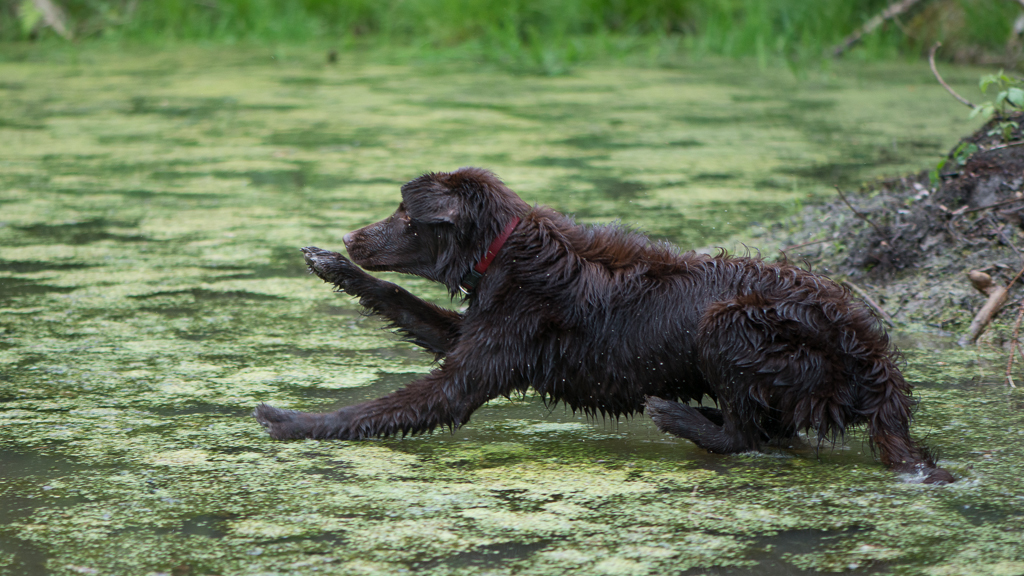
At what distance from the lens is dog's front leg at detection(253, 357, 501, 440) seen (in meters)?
3.08

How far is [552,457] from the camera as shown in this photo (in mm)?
3049

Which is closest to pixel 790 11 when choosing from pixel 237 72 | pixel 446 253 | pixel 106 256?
pixel 237 72

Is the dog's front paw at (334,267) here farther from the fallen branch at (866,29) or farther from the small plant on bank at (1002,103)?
the fallen branch at (866,29)

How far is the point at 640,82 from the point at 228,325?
691 centimetres

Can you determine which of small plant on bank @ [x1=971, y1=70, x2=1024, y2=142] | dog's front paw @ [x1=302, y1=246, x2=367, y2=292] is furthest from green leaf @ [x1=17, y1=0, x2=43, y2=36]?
small plant on bank @ [x1=971, y1=70, x2=1024, y2=142]

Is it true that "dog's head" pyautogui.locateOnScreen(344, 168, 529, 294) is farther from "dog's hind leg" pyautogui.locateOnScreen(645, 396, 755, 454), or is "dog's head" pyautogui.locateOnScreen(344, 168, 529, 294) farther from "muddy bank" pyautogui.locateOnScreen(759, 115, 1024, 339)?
"muddy bank" pyautogui.locateOnScreen(759, 115, 1024, 339)

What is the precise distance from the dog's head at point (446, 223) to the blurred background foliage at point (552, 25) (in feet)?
26.2

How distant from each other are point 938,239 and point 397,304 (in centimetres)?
247

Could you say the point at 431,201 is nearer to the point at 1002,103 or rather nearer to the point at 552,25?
the point at 1002,103

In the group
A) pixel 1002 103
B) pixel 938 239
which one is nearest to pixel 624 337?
pixel 938 239

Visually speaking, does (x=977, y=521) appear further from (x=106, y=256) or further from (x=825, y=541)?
(x=106, y=256)

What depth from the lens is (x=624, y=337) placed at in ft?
10.1

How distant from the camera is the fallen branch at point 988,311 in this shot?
3.83 meters

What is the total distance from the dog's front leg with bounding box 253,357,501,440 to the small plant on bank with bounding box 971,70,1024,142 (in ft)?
7.49
